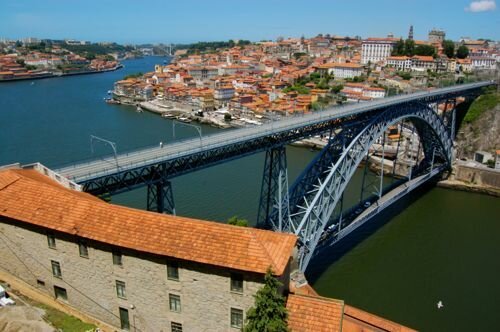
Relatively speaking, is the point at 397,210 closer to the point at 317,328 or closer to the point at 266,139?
the point at 266,139

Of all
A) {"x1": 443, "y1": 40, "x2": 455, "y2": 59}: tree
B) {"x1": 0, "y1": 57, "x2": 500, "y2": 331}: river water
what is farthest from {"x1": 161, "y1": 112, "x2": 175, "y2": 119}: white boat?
{"x1": 443, "y1": 40, "x2": 455, "y2": 59}: tree

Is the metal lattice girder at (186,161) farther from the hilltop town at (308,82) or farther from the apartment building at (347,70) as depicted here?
the apartment building at (347,70)

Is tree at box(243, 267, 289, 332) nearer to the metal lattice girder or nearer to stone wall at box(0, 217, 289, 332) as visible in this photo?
stone wall at box(0, 217, 289, 332)

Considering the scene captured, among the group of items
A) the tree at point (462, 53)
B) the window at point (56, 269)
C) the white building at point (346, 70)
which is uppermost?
the tree at point (462, 53)

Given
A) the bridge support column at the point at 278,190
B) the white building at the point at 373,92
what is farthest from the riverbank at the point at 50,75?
the bridge support column at the point at 278,190

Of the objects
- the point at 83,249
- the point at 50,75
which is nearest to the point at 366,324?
the point at 83,249
